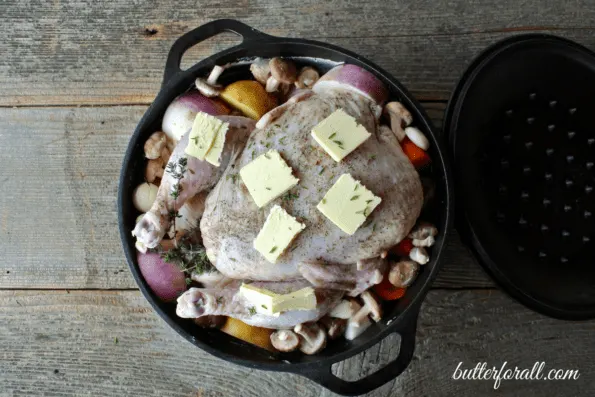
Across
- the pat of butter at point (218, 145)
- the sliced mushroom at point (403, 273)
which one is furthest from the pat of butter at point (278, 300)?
the pat of butter at point (218, 145)

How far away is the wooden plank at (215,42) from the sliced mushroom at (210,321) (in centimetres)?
75

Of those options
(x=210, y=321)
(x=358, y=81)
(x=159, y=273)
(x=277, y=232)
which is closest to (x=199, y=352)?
(x=210, y=321)

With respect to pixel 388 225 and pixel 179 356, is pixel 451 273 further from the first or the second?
pixel 179 356

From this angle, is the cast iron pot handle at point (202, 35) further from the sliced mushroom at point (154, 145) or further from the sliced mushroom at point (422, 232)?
the sliced mushroom at point (422, 232)

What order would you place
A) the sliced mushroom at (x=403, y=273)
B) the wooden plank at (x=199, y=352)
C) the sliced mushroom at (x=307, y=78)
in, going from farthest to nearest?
1. the wooden plank at (x=199, y=352)
2. the sliced mushroom at (x=307, y=78)
3. the sliced mushroom at (x=403, y=273)

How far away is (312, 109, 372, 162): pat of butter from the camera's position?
3.72 ft

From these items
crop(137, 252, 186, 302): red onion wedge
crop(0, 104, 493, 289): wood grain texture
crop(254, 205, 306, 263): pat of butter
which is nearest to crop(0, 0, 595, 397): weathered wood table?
crop(0, 104, 493, 289): wood grain texture

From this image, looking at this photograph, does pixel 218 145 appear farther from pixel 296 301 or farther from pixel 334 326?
pixel 334 326

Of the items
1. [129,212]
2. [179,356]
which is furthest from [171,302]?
[179,356]

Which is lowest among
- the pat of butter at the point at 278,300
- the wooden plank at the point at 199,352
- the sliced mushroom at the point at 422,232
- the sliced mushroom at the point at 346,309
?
the wooden plank at the point at 199,352

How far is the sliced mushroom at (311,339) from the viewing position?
4.15 feet

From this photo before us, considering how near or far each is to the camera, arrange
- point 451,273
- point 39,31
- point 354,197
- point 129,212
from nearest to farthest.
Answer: point 354,197
point 129,212
point 451,273
point 39,31

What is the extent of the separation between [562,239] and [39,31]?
175 centimetres

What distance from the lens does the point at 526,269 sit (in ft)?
4.18
